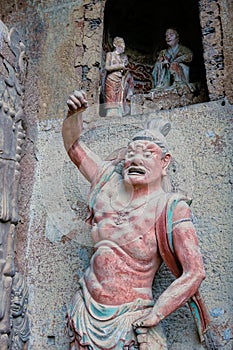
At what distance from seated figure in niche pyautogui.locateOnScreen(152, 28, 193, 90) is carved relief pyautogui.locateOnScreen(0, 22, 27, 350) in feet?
3.12

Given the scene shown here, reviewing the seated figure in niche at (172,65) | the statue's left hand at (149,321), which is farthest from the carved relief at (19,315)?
the seated figure in niche at (172,65)

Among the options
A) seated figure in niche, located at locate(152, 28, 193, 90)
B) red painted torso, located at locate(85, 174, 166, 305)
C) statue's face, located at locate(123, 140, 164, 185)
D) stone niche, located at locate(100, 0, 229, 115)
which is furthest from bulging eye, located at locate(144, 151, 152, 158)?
seated figure in niche, located at locate(152, 28, 193, 90)

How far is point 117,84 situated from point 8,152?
95 cm

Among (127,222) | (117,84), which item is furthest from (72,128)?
(117,84)

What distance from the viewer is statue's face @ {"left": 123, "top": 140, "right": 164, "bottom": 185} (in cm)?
238

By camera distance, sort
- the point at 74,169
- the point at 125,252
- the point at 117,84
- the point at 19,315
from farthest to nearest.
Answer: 1. the point at 117,84
2. the point at 74,169
3. the point at 19,315
4. the point at 125,252

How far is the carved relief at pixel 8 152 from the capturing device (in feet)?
8.43

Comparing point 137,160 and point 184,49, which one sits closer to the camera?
point 137,160

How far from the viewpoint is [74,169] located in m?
2.92

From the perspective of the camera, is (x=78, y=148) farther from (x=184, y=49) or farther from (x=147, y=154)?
(x=184, y=49)

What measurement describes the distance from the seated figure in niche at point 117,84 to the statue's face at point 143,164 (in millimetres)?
818

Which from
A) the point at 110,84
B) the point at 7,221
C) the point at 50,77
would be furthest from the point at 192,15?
the point at 7,221

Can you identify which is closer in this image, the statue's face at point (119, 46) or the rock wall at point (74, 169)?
the rock wall at point (74, 169)

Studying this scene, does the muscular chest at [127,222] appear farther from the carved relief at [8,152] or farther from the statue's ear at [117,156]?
the carved relief at [8,152]
